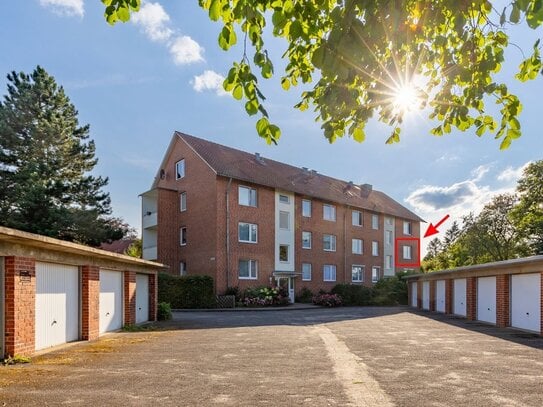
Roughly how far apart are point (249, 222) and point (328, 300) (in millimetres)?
7540

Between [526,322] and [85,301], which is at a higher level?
[85,301]

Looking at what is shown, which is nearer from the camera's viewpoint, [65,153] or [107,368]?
[107,368]

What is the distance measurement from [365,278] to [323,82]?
39.6 meters

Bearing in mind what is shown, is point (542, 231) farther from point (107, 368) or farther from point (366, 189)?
point (107, 368)

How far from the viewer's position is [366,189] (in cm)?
4784

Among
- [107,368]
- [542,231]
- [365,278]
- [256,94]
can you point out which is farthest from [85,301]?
[542,231]

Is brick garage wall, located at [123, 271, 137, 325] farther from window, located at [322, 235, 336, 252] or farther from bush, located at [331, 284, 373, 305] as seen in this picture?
window, located at [322, 235, 336, 252]

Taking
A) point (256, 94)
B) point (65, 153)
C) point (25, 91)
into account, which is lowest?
point (256, 94)

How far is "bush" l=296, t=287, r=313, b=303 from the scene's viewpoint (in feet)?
114

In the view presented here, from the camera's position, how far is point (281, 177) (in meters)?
36.8

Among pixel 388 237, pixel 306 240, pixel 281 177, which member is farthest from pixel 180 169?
pixel 388 237

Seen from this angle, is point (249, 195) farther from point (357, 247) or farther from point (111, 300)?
point (111, 300)

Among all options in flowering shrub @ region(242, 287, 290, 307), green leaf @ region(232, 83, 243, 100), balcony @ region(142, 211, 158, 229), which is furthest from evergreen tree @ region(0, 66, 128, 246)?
green leaf @ region(232, 83, 243, 100)

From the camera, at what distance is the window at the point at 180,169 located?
1353 inches
